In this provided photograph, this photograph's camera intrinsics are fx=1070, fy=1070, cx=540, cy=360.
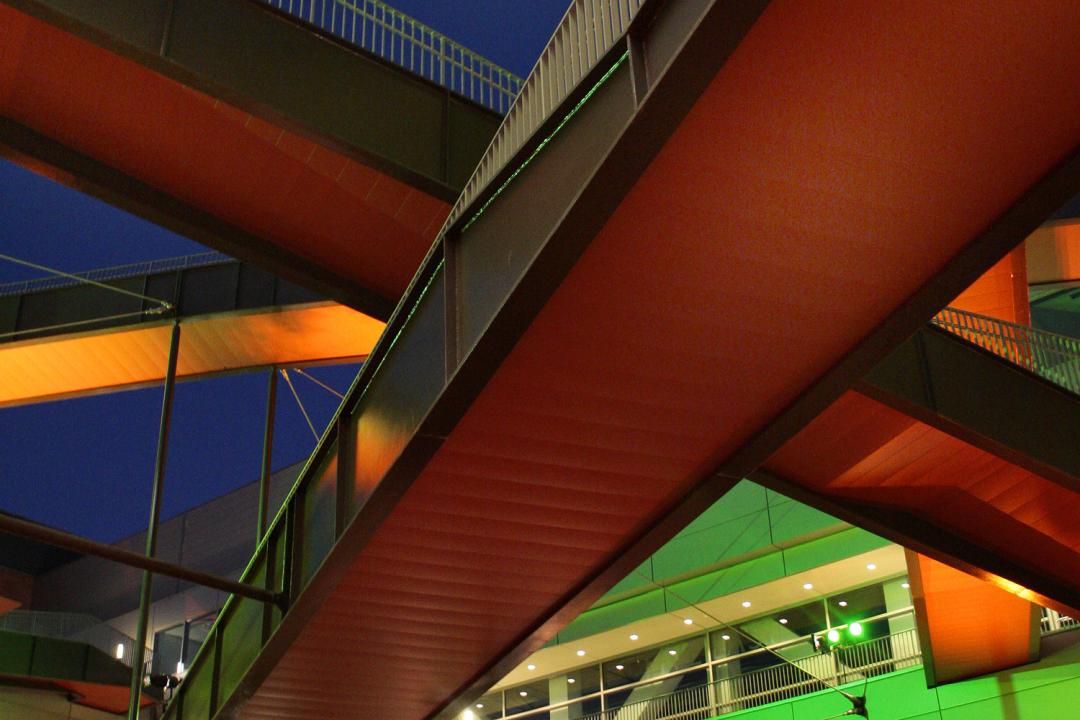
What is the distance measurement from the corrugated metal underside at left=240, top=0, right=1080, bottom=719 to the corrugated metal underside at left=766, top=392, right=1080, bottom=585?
3.45m

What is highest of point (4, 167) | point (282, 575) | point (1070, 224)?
point (4, 167)

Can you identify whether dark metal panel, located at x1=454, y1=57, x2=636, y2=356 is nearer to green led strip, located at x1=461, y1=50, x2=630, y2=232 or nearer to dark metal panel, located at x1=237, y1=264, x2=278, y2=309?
green led strip, located at x1=461, y1=50, x2=630, y2=232

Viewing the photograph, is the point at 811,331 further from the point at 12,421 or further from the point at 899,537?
the point at 12,421

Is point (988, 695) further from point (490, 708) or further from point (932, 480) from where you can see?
point (490, 708)

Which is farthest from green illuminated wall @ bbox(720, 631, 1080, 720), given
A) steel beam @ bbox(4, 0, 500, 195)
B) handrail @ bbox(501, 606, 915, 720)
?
steel beam @ bbox(4, 0, 500, 195)

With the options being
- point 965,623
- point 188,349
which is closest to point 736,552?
point 965,623

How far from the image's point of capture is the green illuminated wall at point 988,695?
2030 cm

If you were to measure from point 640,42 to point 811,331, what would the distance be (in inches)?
127

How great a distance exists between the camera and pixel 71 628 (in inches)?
1646

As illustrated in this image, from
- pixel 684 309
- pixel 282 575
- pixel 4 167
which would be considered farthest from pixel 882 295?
pixel 4 167

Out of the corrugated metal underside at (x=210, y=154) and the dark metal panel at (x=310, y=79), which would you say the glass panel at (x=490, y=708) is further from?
the dark metal panel at (x=310, y=79)

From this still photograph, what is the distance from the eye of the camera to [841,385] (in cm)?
1007

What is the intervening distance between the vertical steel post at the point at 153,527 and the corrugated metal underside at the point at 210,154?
5.66 meters

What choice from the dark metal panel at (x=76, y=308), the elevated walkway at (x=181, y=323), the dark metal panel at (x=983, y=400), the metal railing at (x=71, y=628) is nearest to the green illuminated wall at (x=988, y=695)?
the dark metal panel at (x=983, y=400)
